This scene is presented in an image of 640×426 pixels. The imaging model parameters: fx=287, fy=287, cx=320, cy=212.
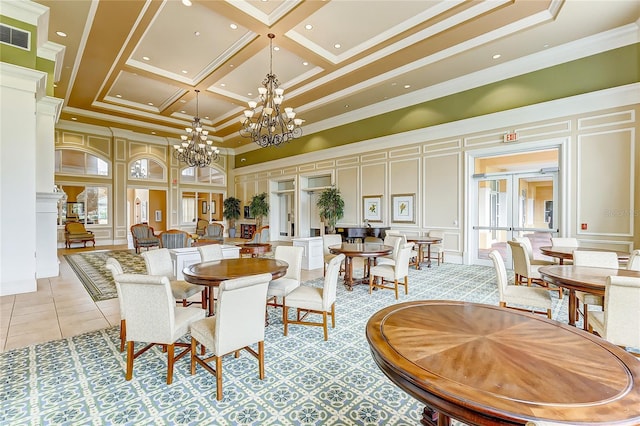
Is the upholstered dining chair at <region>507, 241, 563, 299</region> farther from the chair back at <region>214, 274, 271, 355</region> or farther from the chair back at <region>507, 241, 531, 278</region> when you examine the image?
the chair back at <region>214, 274, 271, 355</region>

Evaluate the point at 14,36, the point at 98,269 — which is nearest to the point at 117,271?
the point at 14,36

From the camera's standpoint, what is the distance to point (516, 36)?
5488 mm

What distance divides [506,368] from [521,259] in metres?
4.13

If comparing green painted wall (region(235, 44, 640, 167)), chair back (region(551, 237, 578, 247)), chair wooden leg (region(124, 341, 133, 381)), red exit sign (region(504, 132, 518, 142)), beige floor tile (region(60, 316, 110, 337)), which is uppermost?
green painted wall (region(235, 44, 640, 167))

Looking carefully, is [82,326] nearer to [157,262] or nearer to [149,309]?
[157,262]

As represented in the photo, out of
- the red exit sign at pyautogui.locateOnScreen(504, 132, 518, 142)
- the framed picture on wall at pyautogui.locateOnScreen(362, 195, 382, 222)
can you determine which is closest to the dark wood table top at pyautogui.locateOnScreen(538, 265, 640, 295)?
the red exit sign at pyautogui.locateOnScreen(504, 132, 518, 142)

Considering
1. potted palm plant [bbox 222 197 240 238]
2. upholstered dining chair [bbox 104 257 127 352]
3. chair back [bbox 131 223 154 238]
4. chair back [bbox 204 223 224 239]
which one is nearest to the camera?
upholstered dining chair [bbox 104 257 127 352]

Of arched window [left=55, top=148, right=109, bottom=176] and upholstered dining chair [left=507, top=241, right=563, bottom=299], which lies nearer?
upholstered dining chair [left=507, top=241, right=563, bottom=299]

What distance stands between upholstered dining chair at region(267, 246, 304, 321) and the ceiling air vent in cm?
573

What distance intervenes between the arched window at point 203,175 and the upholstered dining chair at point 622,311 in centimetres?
1445

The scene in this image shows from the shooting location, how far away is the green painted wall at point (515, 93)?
17.9ft

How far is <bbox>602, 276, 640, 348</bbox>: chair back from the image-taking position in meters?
2.14

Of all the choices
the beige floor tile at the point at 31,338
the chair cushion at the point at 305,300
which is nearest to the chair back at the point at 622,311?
the chair cushion at the point at 305,300

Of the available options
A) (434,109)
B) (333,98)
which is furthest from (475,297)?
(333,98)
